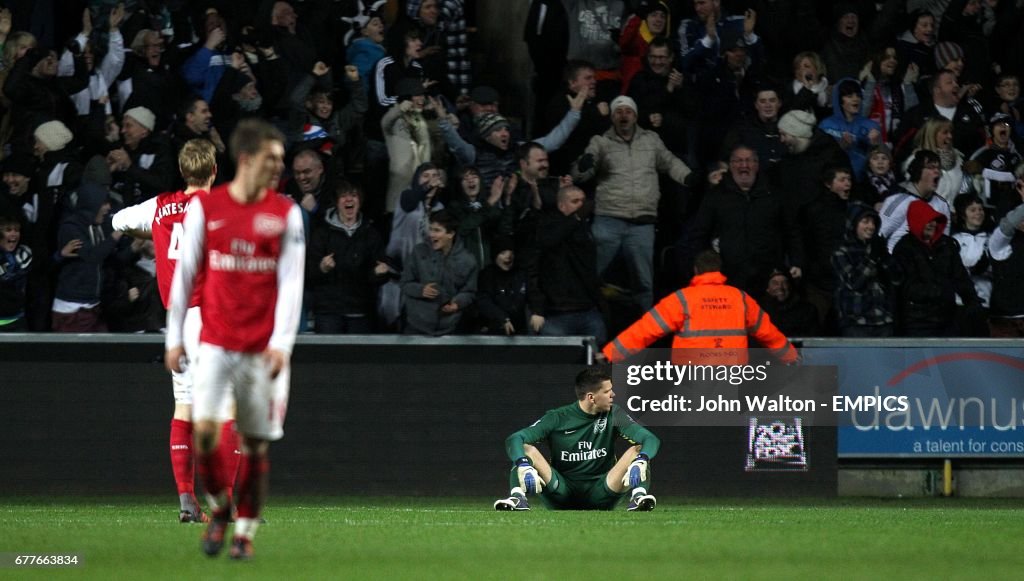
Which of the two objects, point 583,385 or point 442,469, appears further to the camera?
point 442,469

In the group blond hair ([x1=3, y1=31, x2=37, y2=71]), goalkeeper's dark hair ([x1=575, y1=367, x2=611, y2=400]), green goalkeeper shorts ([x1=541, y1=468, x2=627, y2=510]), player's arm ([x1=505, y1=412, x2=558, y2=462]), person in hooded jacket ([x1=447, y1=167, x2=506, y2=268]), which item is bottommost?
green goalkeeper shorts ([x1=541, y1=468, x2=627, y2=510])

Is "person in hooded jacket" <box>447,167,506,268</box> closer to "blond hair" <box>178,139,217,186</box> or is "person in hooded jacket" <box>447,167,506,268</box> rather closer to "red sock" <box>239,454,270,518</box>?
"blond hair" <box>178,139,217,186</box>

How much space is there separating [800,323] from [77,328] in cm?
679

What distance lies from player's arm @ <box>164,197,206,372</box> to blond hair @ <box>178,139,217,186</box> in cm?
201

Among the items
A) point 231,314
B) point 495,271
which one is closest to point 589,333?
point 495,271

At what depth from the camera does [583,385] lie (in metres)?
12.9

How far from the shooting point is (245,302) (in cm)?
797

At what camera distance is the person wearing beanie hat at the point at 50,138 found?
16094mm

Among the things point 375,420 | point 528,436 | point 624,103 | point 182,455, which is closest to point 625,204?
point 624,103

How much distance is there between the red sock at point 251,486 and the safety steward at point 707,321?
7.30m

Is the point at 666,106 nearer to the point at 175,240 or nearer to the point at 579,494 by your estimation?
the point at 579,494

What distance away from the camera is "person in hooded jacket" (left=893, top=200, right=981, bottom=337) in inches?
640

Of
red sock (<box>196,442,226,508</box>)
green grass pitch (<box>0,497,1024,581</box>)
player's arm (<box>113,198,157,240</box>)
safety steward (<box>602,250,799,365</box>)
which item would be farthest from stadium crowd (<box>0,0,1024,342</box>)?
red sock (<box>196,442,226,508</box>)

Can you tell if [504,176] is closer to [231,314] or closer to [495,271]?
[495,271]
